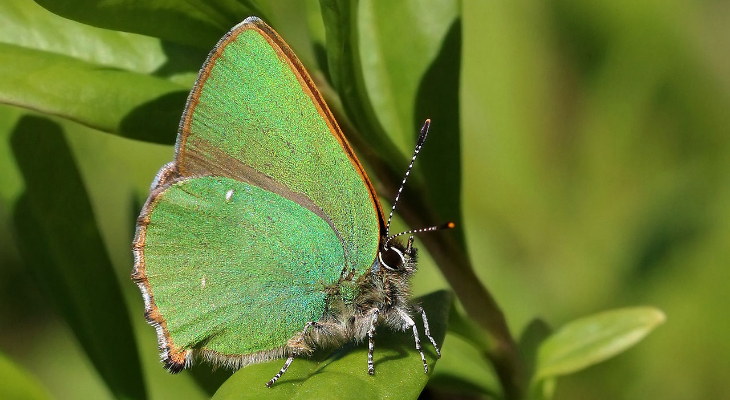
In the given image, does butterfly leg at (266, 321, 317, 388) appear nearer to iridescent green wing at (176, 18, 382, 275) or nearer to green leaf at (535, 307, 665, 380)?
iridescent green wing at (176, 18, 382, 275)

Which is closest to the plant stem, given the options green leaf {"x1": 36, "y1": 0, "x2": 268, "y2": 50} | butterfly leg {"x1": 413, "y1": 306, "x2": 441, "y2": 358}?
butterfly leg {"x1": 413, "y1": 306, "x2": 441, "y2": 358}

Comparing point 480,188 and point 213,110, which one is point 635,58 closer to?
point 480,188

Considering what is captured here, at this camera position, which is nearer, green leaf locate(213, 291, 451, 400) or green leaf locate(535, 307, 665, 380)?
green leaf locate(213, 291, 451, 400)

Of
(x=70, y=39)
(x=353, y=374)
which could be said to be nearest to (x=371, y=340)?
(x=353, y=374)

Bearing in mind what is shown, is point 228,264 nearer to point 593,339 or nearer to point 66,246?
point 66,246

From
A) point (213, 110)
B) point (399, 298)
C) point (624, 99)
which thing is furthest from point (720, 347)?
point (213, 110)

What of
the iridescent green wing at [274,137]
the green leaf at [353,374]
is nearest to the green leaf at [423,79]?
the iridescent green wing at [274,137]

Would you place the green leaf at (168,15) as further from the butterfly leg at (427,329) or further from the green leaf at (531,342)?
the green leaf at (531,342)

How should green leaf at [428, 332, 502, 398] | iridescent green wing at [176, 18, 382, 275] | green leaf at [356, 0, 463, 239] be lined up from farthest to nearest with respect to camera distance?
green leaf at [428, 332, 502, 398], green leaf at [356, 0, 463, 239], iridescent green wing at [176, 18, 382, 275]
